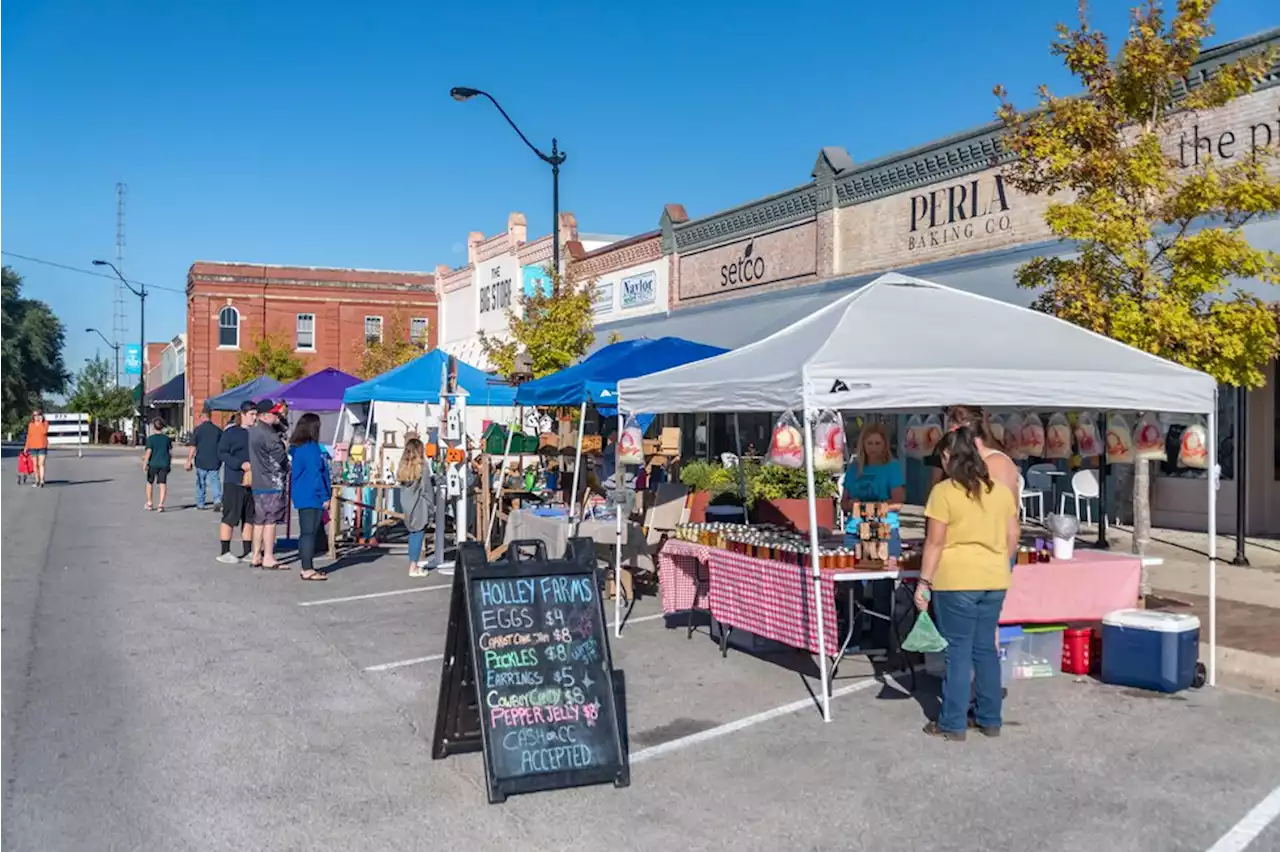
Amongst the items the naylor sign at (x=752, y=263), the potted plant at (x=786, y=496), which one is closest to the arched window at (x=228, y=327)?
the naylor sign at (x=752, y=263)

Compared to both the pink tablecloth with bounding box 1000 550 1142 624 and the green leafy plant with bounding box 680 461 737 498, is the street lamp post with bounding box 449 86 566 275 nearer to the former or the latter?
the green leafy plant with bounding box 680 461 737 498

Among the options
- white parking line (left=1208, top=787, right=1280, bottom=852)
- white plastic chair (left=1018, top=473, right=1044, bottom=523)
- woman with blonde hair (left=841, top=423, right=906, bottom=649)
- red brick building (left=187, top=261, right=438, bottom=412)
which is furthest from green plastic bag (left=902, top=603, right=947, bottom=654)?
red brick building (left=187, top=261, right=438, bottom=412)

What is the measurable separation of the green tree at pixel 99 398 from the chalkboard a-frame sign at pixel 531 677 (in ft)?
276

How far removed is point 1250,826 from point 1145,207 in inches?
262

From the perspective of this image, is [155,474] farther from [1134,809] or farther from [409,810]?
[1134,809]

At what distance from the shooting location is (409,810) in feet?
16.4

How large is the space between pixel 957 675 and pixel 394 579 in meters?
7.39

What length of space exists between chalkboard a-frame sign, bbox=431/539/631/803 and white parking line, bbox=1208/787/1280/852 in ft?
8.59

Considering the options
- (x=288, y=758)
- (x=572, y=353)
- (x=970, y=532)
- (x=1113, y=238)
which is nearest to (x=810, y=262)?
(x=572, y=353)

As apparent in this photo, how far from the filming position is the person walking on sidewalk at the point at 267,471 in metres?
11.7

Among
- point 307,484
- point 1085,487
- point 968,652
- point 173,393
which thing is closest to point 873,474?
point 968,652

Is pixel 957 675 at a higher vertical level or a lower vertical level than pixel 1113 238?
lower

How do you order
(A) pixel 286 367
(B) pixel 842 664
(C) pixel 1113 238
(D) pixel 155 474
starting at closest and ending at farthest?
(B) pixel 842 664, (C) pixel 1113 238, (D) pixel 155 474, (A) pixel 286 367

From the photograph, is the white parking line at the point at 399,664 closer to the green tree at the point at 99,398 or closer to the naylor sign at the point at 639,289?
the naylor sign at the point at 639,289
